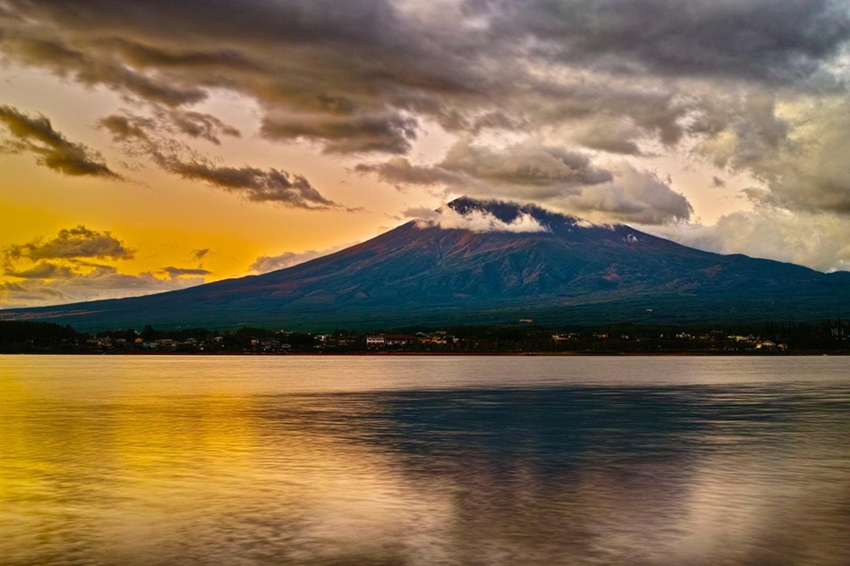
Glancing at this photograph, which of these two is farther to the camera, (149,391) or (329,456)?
(149,391)

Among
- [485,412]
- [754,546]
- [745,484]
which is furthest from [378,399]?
[754,546]

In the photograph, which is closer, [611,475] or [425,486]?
[425,486]

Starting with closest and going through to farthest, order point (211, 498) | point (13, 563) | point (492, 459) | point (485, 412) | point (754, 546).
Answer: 1. point (13, 563)
2. point (754, 546)
3. point (211, 498)
4. point (492, 459)
5. point (485, 412)

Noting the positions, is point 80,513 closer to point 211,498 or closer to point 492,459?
point 211,498

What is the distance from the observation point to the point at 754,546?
1950cm

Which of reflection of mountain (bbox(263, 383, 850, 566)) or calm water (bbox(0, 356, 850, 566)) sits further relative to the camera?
reflection of mountain (bbox(263, 383, 850, 566))

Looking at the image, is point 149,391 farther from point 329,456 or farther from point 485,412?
point 329,456

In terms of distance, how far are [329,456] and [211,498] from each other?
9393 mm

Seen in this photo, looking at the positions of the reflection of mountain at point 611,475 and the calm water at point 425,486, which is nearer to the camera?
the calm water at point 425,486

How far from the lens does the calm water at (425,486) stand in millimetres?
19406

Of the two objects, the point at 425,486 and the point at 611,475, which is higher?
the point at 425,486

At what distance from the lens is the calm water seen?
19.4 m

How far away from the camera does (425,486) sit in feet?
91.8

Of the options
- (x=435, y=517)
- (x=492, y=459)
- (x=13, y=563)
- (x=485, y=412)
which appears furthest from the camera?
A: (x=485, y=412)
